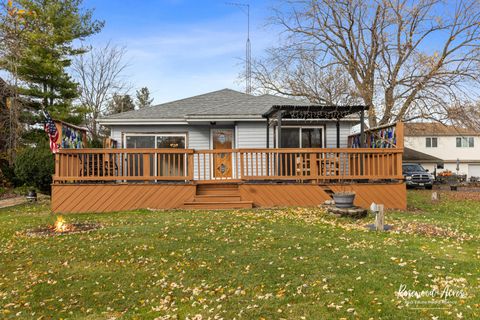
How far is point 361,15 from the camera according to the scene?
71.8ft

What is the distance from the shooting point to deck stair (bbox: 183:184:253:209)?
942 cm

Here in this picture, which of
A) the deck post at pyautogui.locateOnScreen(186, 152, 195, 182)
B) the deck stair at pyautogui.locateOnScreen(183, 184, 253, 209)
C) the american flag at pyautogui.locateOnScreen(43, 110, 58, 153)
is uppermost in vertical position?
the american flag at pyautogui.locateOnScreen(43, 110, 58, 153)

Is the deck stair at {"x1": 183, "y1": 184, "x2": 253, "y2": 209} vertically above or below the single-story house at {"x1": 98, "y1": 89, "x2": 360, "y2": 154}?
below

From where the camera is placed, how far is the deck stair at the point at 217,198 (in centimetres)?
942

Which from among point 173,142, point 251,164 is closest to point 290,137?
point 251,164

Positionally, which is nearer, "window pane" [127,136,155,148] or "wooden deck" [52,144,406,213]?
"wooden deck" [52,144,406,213]

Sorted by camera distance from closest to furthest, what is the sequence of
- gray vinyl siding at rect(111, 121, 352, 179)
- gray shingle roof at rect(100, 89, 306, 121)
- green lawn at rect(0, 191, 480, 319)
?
green lawn at rect(0, 191, 480, 319) < gray shingle roof at rect(100, 89, 306, 121) < gray vinyl siding at rect(111, 121, 352, 179)

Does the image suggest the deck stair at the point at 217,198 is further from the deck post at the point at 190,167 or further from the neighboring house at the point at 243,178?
the deck post at the point at 190,167

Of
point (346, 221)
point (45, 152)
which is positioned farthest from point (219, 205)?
point (45, 152)

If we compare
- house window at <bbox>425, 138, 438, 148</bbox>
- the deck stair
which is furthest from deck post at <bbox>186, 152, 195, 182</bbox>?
house window at <bbox>425, 138, 438, 148</bbox>

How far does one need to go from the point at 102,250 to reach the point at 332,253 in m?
3.44

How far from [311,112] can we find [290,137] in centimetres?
201

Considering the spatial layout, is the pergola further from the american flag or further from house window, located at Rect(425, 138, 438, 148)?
house window, located at Rect(425, 138, 438, 148)

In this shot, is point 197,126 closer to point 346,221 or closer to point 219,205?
point 219,205
